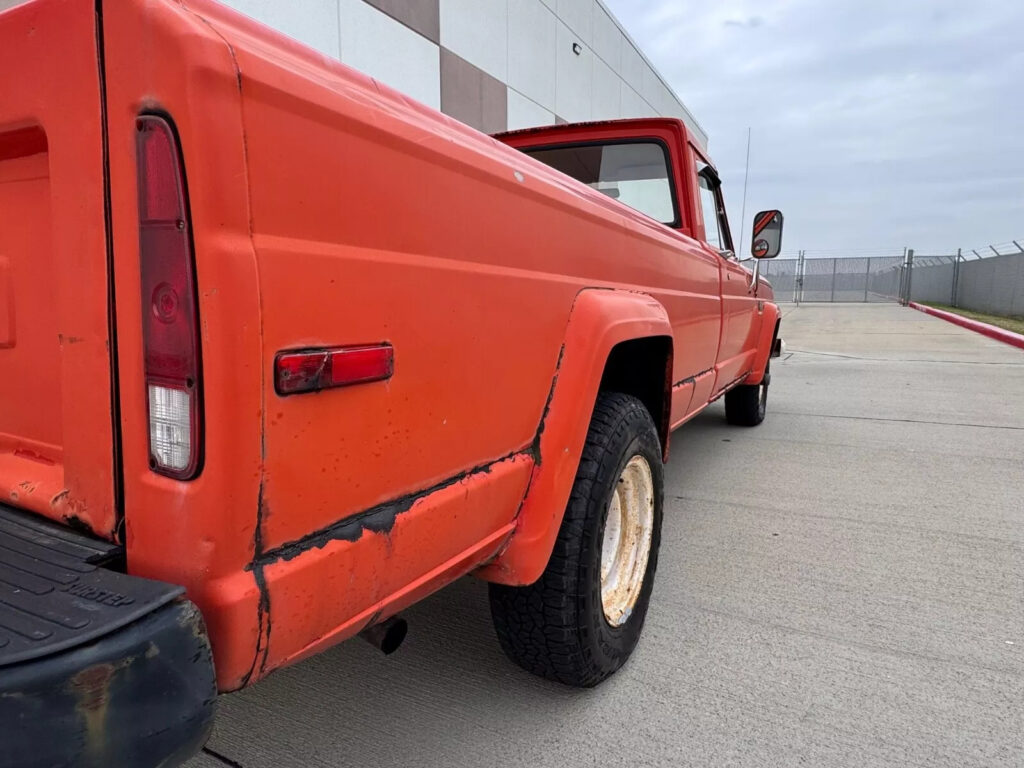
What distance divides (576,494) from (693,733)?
79 centimetres

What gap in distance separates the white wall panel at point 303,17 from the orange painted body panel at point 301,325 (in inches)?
195

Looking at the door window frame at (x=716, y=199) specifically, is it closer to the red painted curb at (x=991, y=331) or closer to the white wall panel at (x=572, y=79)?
the white wall panel at (x=572, y=79)

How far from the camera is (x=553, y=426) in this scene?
1856 mm

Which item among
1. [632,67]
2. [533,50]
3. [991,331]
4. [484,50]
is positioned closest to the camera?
[484,50]

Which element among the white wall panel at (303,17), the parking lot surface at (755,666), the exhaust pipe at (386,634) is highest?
the white wall panel at (303,17)

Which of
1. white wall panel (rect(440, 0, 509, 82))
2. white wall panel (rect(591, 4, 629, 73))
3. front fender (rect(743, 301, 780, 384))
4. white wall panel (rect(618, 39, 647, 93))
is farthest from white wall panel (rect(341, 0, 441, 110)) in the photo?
white wall panel (rect(618, 39, 647, 93))

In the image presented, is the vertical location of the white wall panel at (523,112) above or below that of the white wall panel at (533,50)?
below

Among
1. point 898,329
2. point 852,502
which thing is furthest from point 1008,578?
point 898,329

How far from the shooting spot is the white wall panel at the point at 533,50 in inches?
409

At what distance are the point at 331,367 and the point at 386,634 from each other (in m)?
0.71

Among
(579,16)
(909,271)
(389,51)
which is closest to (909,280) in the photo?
(909,271)

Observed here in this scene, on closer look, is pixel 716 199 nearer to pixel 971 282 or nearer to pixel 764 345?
pixel 764 345

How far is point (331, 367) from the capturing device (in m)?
1.16

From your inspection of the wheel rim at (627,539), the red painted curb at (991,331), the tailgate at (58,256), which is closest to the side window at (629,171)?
the wheel rim at (627,539)
